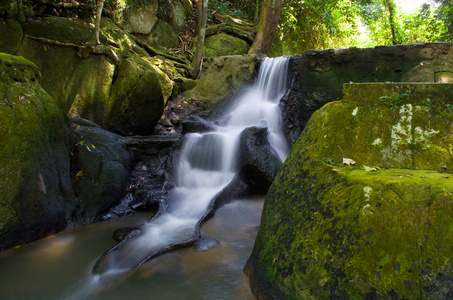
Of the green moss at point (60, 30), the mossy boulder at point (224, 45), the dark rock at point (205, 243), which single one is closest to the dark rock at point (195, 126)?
the green moss at point (60, 30)

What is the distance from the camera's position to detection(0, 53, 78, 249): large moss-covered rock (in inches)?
133

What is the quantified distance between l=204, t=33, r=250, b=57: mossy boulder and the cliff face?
4586 millimetres

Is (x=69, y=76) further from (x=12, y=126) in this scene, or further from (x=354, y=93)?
(x=354, y=93)

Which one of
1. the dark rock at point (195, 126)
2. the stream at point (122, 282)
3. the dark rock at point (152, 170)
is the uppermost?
the dark rock at point (195, 126)

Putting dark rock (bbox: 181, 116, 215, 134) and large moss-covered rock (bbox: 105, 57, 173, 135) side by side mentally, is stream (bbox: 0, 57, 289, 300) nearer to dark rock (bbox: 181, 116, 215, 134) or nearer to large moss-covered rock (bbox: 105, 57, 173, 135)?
dark rock (bbox: 181, 116, 215, 134)

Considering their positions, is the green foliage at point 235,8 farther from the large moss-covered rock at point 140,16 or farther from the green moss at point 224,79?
the green moss at point 224,79

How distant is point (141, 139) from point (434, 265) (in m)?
5.67

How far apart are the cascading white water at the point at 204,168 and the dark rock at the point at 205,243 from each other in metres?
0.27

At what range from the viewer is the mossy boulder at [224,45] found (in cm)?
1229

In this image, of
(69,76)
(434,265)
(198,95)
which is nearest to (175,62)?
(198,95)

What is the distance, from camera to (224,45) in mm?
12422

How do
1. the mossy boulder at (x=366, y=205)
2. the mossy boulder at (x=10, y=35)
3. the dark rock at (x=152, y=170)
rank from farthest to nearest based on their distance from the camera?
the mossy boulder at (x=10, y=35)
the dark rock at (x=152, y=170)
the mossy boulder at (x=366, y=205)

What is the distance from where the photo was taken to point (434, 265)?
160cm

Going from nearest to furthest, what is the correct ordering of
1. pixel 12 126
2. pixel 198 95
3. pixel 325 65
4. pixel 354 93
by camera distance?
pixel 354 93
pixel 12 126
pixel 325 65
pixel 198 95
